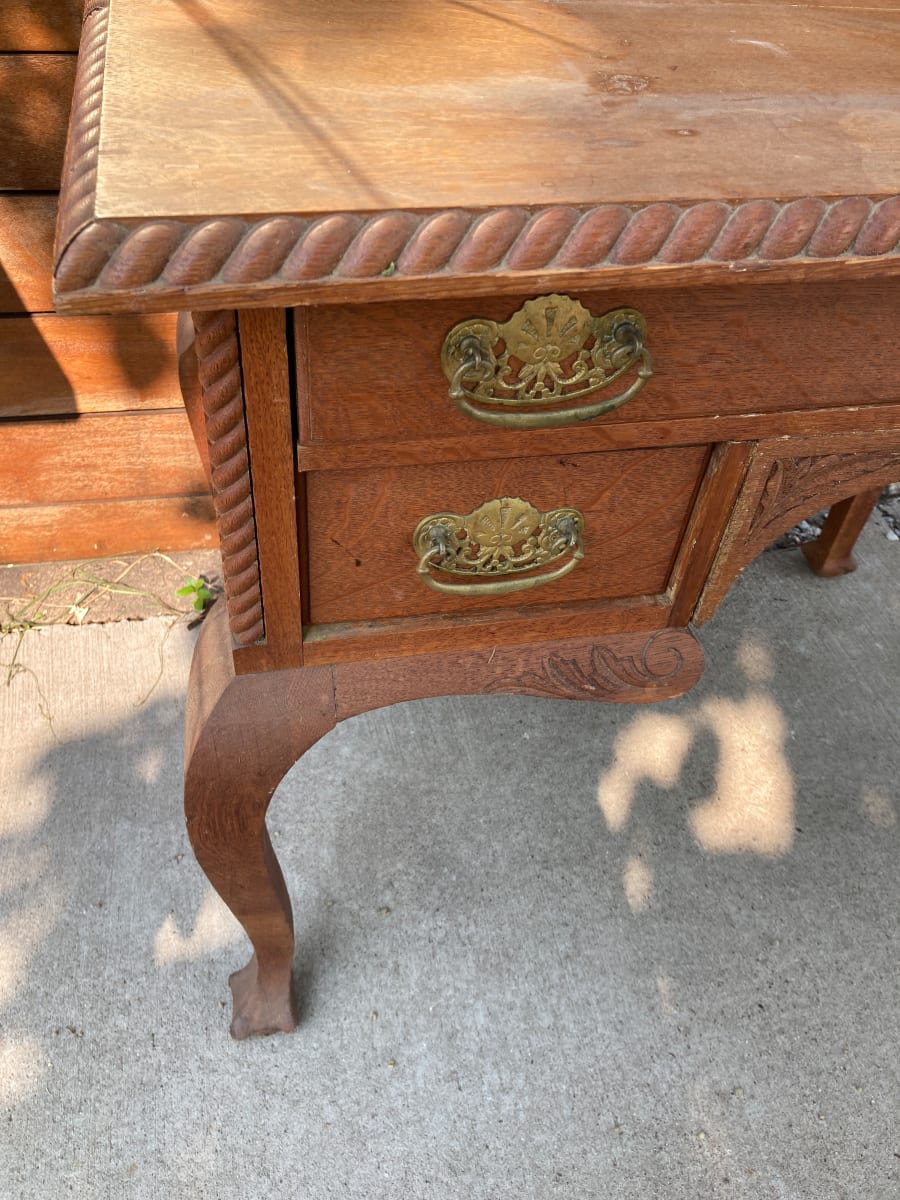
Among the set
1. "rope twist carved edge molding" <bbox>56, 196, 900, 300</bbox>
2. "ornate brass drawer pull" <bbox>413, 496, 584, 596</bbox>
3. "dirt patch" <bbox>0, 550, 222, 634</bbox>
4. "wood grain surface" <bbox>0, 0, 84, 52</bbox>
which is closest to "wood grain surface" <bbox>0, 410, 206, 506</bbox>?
"dirt patch" <bbox>0, 550, 222, 634</bbox>

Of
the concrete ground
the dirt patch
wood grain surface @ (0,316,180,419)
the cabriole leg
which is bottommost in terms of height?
the dirt patch

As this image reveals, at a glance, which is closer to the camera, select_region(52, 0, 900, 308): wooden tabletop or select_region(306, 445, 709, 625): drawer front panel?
select_region(52, 0, 900, 308): wooden tabletop

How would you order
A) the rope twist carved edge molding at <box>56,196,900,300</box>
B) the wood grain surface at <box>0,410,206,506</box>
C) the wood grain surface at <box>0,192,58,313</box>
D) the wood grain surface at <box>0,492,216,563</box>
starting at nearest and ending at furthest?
the rope twist carved edge molding at <box>56,196,900,300</box>, the wood grain surface at <box>0,192,58,313</box>, the wood grain surface at <box>0,410,206,506</box>, the wood grain surface at <box>0,492,216,563</box>

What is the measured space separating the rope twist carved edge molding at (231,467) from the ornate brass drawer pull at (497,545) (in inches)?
5.1

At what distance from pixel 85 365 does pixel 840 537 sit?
1217 mm

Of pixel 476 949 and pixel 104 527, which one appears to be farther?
pixel 104 527

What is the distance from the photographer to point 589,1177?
3.35 ft

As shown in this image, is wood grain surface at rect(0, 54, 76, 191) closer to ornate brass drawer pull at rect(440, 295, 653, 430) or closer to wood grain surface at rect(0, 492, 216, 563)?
wood grain surface at rect(0, 492, 216, 563)

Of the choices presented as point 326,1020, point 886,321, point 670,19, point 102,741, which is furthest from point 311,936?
point 670,19

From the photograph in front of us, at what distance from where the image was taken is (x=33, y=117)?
115 centimetres

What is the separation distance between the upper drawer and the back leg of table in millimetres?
928

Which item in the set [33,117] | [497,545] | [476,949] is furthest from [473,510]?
[33,117]

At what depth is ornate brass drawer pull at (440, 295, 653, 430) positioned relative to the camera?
609 mm

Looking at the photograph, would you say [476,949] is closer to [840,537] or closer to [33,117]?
[840,537]
